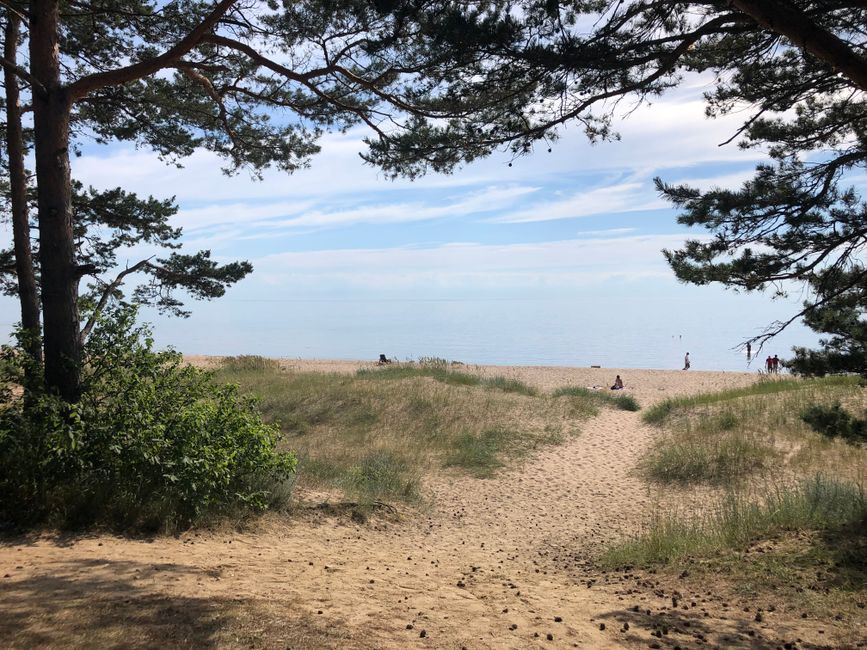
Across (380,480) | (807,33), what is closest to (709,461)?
(380,480)

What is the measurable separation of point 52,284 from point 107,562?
3303 mm

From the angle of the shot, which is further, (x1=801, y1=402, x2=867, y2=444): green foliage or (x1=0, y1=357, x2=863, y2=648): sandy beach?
(x1=801, y1=402, x2=867, y2=444): green foliage

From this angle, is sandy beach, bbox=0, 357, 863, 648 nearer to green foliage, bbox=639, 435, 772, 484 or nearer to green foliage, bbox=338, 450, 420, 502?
green foliage, bbox=338, 450, 420, 502

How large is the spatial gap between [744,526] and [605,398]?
1270cm

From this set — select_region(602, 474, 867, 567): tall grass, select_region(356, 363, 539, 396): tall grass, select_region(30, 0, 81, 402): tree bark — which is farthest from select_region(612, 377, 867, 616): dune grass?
select_region(30, 0, 81, 402): tree bark

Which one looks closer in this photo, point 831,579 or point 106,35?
point 831,579

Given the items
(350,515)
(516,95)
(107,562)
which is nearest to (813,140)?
(516,95)

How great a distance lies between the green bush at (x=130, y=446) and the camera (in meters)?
5.84

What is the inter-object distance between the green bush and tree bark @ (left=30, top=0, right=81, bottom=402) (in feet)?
0.67

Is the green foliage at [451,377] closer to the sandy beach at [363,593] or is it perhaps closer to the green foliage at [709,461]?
the green foliage at [709,461]

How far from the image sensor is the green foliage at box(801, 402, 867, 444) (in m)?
6.31

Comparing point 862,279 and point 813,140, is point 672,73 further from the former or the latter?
point 862,279

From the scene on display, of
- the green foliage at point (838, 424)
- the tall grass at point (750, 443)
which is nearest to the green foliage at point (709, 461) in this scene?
the tall grass at point (750, 443)

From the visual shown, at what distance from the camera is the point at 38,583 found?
4.41 metres
